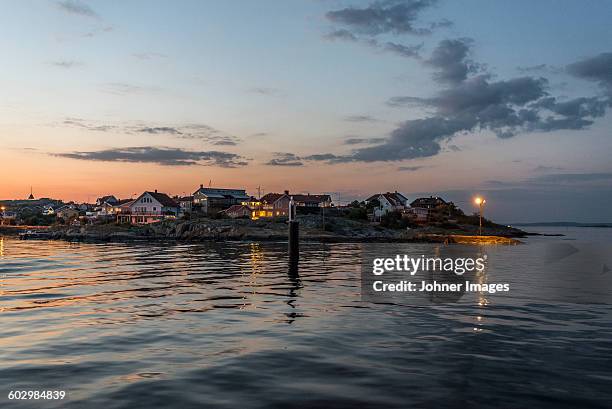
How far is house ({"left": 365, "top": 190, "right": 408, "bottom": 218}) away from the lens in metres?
166

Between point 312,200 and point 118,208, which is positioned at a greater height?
point 312,200

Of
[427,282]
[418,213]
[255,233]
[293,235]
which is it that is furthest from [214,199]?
[427,282]

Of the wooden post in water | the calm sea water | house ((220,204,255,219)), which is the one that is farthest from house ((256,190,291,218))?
the calm sea water

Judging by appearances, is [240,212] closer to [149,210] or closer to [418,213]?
[149,210]

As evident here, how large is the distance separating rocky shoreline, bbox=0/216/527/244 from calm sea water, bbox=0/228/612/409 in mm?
76614

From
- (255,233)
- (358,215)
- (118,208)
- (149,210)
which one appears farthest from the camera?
(118,208)

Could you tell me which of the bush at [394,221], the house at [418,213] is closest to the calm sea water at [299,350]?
the bush at [394,221]

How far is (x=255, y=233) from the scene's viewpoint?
10944cm

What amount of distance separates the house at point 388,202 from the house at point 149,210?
66.7m

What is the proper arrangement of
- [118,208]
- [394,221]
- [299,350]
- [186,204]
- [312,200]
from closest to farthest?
[299,350] < [394,221] < [312,200] < [186,204] < [118,208]

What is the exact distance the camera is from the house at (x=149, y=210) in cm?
15238

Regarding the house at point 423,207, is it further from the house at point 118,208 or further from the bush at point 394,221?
the house at point 118,208

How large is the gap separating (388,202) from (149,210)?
79.5 meters

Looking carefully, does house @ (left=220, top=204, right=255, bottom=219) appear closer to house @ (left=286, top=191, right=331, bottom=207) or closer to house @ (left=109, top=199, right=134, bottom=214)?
house @ (left=286, top=191, right=331, bottom=207)
